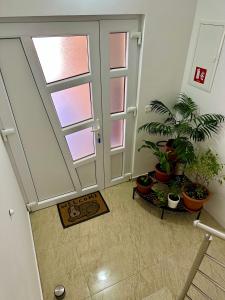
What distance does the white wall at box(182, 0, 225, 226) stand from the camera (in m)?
2.07

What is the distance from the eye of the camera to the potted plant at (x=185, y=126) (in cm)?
230

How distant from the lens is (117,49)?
2215 mm

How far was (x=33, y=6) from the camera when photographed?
1.63 m

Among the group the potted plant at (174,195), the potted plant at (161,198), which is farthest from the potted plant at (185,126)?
the potted plant at (161,198)

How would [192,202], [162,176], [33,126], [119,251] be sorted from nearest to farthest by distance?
[33,126] → [119,251] → [192,202] → [162,176]

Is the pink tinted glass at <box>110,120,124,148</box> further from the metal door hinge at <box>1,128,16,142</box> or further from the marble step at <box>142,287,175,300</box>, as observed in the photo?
the marble step at <box>142,287,175,300</box>

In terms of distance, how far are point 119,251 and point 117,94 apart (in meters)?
1.73

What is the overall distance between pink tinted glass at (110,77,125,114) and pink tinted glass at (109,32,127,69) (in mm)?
159

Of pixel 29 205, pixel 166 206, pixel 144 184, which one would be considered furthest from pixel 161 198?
pixel 29 205

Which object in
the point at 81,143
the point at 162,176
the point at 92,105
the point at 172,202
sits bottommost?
the point at 172,202

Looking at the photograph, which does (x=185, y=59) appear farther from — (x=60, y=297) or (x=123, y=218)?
(x=60, y=297)

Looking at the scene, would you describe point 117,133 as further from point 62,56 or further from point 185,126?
point 62,56

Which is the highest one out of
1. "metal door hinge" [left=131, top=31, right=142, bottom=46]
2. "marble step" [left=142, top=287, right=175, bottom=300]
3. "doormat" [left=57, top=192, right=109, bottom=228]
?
"metal door hinge" [left=131, top=31, right=142, bottom=46]

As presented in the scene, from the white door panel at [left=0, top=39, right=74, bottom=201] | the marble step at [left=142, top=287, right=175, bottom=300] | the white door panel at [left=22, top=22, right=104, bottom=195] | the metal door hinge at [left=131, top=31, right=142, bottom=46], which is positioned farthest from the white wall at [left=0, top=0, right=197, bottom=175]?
the marble step at [left=142, top=287, right=175, bottom=300]
